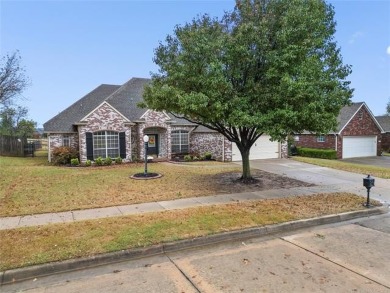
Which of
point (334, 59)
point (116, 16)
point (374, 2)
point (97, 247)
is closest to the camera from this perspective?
point (97, 247)

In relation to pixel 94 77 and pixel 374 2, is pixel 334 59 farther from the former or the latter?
pixel 94 77

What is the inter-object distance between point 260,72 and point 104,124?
12.8 metres

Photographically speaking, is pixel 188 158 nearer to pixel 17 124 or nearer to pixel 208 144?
pixel 208 144

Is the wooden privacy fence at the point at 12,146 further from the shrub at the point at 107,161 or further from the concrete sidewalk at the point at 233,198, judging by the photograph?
the concrete sidewalk at the point at 233,198

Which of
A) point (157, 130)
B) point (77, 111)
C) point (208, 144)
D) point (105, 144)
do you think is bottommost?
point (208, 144)

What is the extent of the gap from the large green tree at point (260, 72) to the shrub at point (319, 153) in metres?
16.8

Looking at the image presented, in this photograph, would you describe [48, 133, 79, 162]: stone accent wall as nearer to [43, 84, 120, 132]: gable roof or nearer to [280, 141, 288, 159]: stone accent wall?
[43, 84, 120, 132]: gable roof

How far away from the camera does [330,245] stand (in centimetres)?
576

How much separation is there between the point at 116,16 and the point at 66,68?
8.89 meters

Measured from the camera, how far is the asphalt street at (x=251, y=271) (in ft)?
13.8

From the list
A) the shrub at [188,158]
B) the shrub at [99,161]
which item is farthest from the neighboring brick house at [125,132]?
the shrub at [188,158]

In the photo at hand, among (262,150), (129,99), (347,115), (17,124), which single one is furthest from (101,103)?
(17,124)

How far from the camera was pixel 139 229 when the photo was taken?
20.4ft

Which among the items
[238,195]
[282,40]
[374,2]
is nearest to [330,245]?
[238,195]
